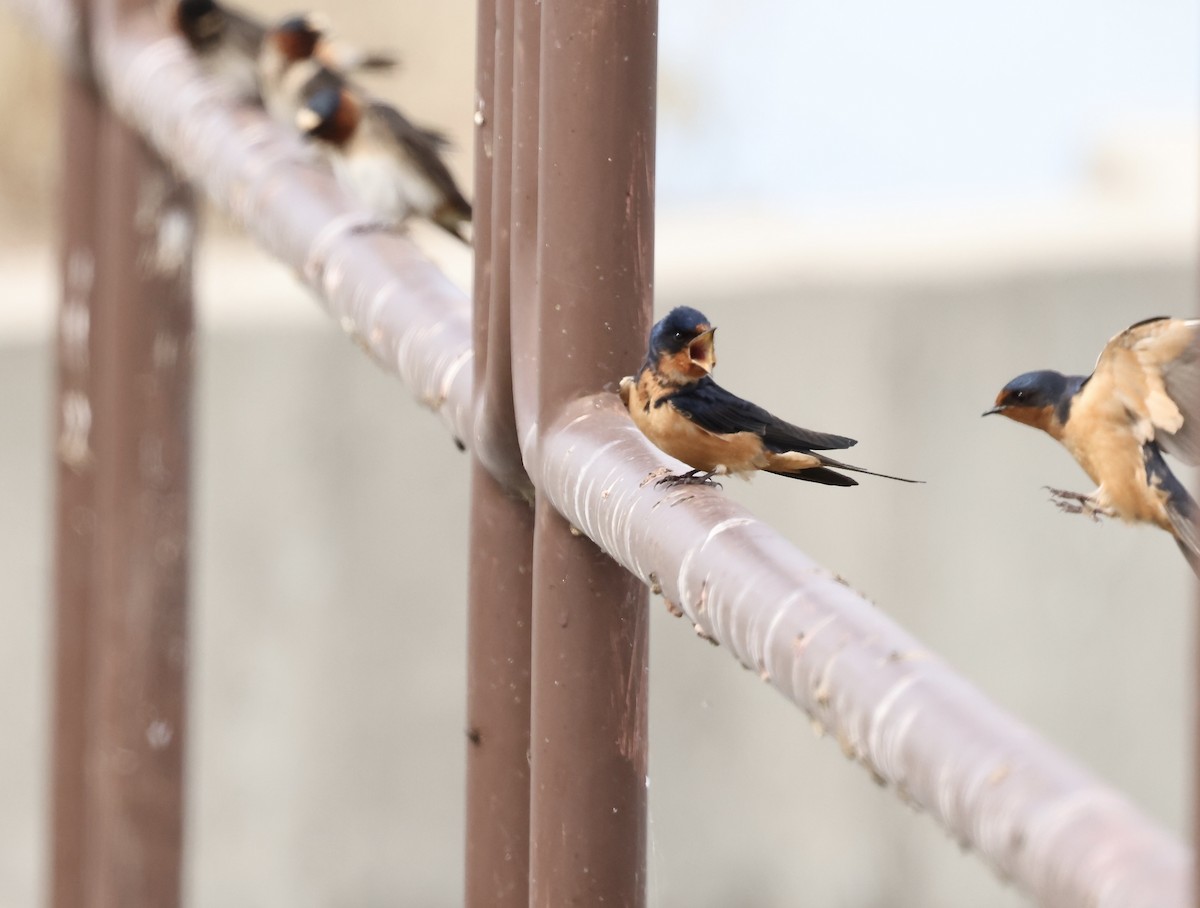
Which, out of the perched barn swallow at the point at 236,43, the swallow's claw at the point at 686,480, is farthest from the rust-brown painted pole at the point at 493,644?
the perched barn swallow at the point at 236,43

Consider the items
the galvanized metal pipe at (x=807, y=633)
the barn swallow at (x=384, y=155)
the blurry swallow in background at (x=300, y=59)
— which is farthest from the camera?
the blurry swallow in background at (x=300, y=59)

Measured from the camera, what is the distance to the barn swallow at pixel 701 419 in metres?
1.33

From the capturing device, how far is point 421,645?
4594 mm

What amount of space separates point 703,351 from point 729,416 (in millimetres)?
54

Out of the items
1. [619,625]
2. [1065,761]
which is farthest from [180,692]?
[1065,761]

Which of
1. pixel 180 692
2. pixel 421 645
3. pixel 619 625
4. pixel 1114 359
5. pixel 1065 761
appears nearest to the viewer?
pixel 1065 761

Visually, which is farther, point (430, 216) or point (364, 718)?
point (364, 718)

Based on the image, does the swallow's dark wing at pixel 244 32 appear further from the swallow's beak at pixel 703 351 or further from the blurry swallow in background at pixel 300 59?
the swallow's beak at pixel 703 351

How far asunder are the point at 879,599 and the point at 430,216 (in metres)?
2.14

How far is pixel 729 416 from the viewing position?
4.57ft

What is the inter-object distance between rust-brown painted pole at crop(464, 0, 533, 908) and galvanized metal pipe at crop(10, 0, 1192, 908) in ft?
0.23

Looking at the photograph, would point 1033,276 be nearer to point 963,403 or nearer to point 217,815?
point 963,403

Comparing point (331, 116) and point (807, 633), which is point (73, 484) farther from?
point (807, 633)

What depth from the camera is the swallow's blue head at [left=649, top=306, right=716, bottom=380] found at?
1345 millimetres
